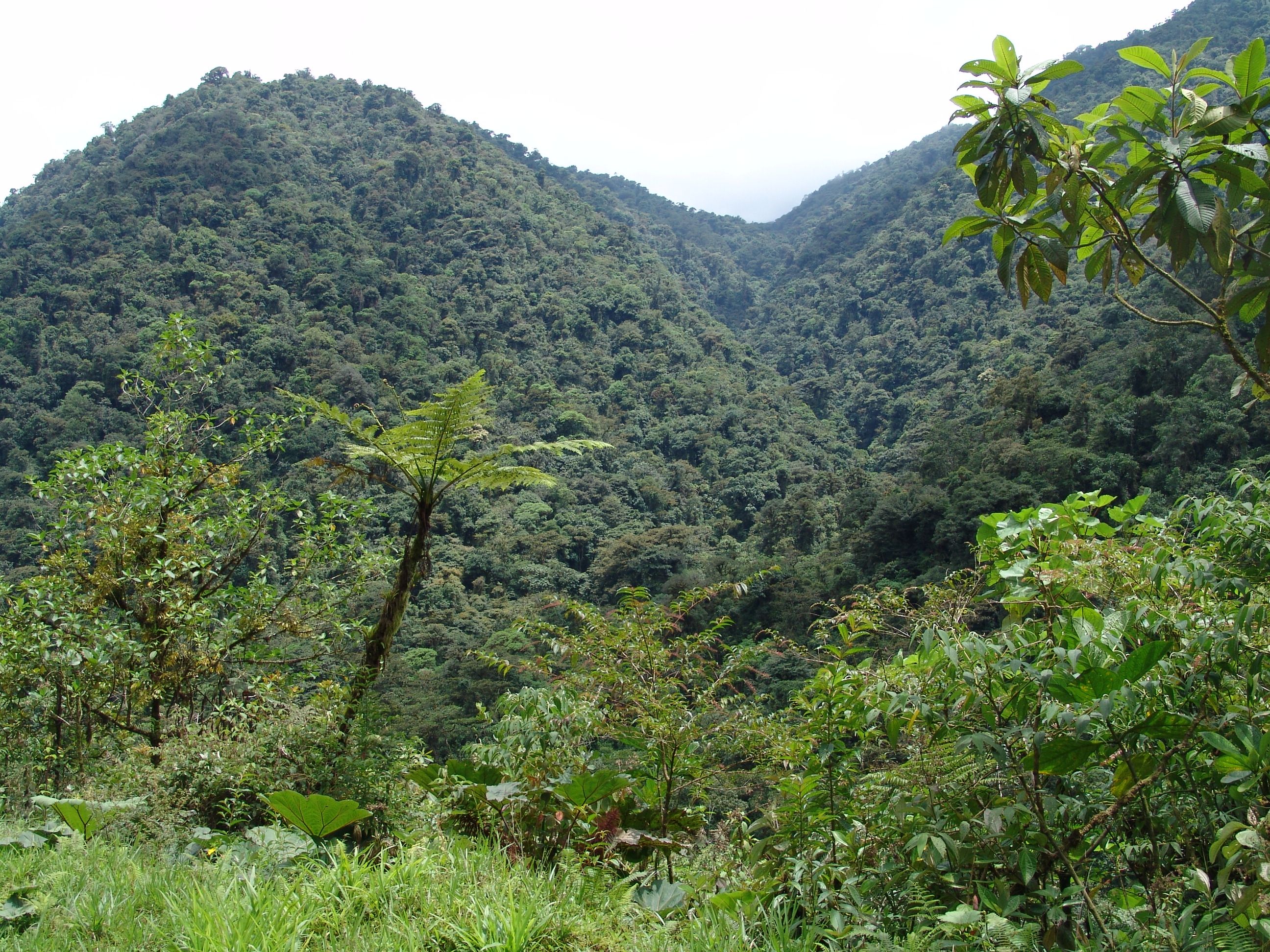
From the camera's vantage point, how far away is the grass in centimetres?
151

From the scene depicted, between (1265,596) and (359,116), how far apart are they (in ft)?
249

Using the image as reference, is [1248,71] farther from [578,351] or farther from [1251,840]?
[578,351]

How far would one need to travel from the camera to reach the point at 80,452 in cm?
444

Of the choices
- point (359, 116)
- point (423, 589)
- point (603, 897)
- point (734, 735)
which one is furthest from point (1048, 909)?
point (359, 116)

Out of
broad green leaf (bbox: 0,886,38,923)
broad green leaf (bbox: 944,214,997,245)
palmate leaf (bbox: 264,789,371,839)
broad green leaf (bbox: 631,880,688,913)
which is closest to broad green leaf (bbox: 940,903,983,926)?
broad green leaf (bbox: 631,880,688,913)

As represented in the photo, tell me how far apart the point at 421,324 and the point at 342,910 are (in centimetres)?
4472

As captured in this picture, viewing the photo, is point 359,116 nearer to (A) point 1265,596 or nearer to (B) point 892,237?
(B) point 892,237

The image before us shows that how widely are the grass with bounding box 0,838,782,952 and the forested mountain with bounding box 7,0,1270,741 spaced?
14771 mm

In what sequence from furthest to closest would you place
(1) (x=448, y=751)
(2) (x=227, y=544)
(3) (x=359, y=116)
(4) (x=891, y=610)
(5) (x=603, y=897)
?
(3) (x=359, y=116)
(1) (x=448, y=751)
(2) (x=227, y=544)
(4) (x=891, y=610)
(5) (x=603, y=897)

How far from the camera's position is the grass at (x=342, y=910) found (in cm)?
151

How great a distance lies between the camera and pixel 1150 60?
162 cm

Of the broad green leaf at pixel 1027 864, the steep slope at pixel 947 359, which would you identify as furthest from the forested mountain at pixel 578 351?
the broad green leaf at pixel 1027 864

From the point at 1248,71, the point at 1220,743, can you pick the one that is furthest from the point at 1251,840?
the point at 1248,71

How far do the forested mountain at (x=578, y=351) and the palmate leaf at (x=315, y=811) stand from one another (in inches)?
592
